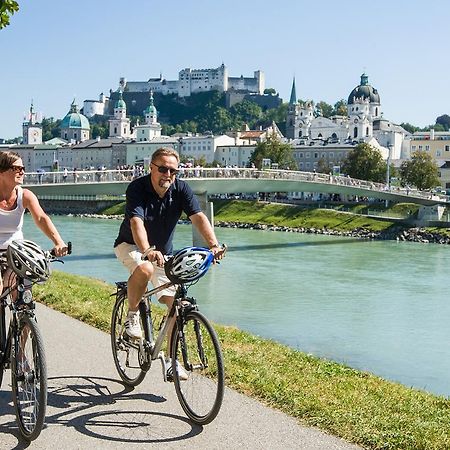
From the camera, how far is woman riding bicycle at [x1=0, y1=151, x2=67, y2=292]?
434 cm

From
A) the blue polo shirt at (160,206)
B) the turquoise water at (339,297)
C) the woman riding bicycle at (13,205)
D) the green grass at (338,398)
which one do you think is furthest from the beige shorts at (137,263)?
the turquoise water at (339,297)

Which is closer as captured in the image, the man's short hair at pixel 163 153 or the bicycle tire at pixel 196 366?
the bicycle tire at pixel 196 366

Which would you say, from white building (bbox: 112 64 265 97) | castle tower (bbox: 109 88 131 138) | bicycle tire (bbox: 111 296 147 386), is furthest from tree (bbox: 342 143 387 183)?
white building (bbox: 112 64 265 97)

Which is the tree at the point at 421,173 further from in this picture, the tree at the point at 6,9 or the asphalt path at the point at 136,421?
the asphalt path at the point at 136,421

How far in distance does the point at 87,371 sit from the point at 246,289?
1672 centimetres

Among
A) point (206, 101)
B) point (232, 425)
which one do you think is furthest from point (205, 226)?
point (206, 101)

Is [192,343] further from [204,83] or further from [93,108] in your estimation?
[93,108]

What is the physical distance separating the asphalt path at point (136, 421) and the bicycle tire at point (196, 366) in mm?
76

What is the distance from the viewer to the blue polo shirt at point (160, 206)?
4.40m

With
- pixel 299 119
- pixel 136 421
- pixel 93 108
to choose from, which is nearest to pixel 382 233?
pixel 136 421

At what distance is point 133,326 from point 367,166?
6142cm

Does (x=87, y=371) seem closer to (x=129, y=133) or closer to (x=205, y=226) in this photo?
(x=205, y=226)

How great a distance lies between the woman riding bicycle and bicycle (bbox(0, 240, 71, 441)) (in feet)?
1.20

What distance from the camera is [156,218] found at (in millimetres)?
4469
